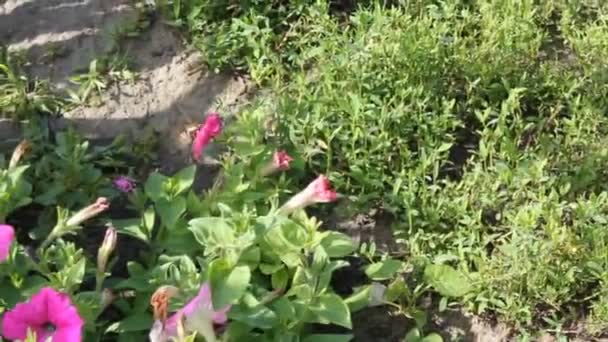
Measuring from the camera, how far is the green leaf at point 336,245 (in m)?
3.03

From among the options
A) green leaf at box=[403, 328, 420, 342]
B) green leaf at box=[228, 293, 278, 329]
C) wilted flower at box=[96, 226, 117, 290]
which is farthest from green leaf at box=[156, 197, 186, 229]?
A: green leaf at box=[403, 328, 420, 342]

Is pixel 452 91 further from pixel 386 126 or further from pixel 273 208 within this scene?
pixel 273 208

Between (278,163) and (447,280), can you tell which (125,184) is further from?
(447,280)

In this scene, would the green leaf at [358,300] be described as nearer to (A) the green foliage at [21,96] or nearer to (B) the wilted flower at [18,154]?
(B) the wilted flower at [18,154]

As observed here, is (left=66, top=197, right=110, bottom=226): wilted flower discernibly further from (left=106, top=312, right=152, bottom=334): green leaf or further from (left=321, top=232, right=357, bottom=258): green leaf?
(left=321, top=232, right=357, bottom=258): green leaf

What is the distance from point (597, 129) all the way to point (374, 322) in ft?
3.42

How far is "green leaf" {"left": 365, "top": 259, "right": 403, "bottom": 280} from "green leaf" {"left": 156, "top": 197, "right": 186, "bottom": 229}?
1.89 ft

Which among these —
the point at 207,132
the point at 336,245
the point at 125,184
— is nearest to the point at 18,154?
the point at 125,184

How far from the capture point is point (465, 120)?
3.64 meters

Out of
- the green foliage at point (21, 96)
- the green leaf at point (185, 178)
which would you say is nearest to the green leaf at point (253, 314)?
the green leaf at point (185, 178)

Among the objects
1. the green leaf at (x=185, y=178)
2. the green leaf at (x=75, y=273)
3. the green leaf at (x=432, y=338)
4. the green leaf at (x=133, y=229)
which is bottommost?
the green leaf at (x=432, y=338)

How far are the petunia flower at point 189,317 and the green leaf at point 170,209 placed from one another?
425mm

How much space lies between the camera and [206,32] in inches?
152

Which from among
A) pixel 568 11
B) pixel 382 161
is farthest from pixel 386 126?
pixel 568 11
